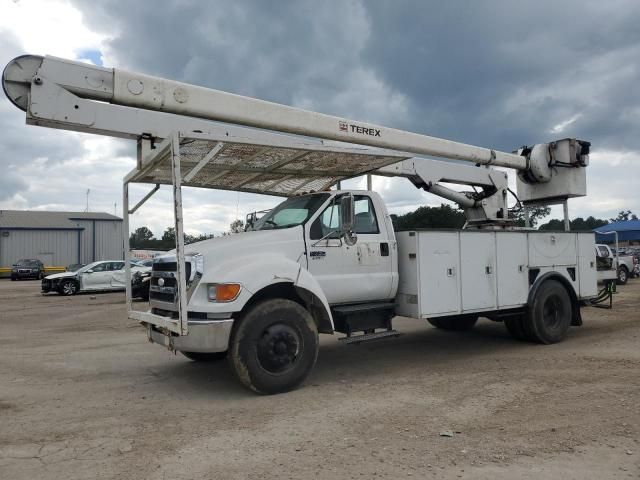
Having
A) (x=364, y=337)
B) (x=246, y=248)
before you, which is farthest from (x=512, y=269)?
(x=246, y=248)

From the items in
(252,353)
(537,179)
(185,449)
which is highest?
(537,179)

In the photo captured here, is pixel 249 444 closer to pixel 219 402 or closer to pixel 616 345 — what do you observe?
pixel 219 402

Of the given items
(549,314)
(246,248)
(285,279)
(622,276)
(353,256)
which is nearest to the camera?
(285,279)

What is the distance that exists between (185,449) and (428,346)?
552 centimetres

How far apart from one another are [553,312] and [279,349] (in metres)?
5.44

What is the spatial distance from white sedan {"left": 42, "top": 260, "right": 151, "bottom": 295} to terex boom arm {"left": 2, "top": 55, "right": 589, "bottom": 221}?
16907 mm

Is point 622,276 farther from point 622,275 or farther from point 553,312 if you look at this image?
point 553,312

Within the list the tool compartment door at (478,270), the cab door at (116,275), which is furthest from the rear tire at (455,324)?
the cab door at (116,275)

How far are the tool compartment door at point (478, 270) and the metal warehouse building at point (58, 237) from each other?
148 ft

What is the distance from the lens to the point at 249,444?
4.40 meters

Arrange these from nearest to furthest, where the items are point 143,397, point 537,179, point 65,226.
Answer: point 143,397, point 537,179, point 65,226

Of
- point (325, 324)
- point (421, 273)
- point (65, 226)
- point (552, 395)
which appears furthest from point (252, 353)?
point (65, 226)

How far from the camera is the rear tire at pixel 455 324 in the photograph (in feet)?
33.7

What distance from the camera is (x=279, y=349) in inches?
232
